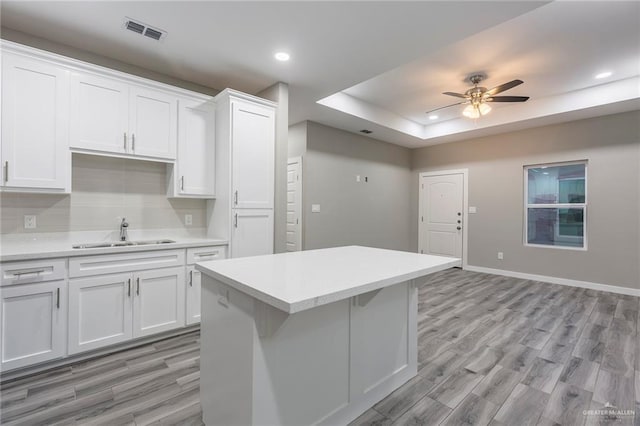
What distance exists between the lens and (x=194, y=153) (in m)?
3.07

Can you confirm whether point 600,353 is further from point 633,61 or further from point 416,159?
point 416,159

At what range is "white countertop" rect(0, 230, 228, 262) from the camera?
2061 millimetres

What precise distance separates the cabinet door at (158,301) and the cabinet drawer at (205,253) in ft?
0.42

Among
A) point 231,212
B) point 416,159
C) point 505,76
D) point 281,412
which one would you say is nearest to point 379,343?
point 281,412

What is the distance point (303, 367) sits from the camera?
1408mm

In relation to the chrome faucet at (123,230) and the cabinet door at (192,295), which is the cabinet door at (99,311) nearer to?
the cabinet door at (192,295)

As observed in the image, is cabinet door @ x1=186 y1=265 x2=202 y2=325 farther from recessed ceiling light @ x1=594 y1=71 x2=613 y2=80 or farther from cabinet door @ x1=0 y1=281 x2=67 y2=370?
recessed ceiling light @ x1=594 y1=71 x2=613 y2=80

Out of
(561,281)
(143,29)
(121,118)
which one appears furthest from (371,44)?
(561,281)

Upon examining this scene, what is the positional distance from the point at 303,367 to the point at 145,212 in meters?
2.47

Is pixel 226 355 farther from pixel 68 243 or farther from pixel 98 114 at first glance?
pixel 98 114

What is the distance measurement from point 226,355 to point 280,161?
2.35m

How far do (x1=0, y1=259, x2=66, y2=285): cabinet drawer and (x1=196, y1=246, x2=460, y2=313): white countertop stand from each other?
137 centimetres

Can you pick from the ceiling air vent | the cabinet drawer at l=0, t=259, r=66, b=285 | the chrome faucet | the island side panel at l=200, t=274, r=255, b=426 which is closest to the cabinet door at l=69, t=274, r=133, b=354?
the cabinet drawer at l=0, t=259, r=66, b=285

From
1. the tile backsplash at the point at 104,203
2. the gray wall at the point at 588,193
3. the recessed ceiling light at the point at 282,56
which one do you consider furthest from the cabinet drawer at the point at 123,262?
the gray wall at the point at 588,193
